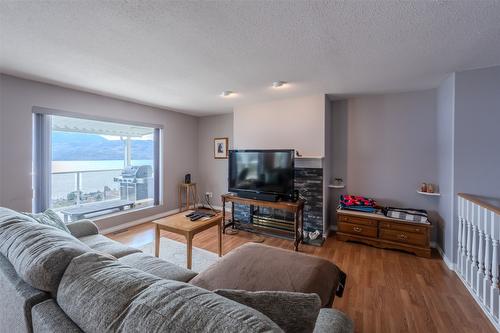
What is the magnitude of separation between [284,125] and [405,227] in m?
2.26

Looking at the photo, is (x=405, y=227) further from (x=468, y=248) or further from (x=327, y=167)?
(x=327, y=167)

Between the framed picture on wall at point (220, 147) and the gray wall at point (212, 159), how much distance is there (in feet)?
0.30

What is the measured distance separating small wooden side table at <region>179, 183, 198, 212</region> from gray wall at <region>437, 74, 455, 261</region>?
171 inches

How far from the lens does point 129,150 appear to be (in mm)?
4160

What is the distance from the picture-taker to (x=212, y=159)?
511 centimetres

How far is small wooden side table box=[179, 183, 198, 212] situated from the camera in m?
4.81

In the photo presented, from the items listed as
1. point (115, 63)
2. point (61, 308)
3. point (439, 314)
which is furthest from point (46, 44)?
point (439, 314)

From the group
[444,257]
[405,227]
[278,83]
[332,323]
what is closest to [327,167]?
[405,227]

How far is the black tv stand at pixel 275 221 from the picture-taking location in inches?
121

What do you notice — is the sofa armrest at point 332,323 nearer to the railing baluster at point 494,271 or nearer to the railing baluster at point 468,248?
the railing baluster at point 494,271

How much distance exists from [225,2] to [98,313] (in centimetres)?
170

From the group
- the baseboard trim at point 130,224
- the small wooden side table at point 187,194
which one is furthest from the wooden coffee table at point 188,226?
the small wooden side table at point 187,194

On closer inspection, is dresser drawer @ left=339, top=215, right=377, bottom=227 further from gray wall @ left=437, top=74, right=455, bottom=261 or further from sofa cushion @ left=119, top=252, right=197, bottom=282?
sofa cushion @ left=119, top=252, right=197, bottom=282

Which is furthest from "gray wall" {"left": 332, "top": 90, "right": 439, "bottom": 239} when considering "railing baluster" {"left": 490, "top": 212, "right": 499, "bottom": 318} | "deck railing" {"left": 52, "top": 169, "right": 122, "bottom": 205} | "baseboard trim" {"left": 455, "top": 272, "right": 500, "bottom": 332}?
"deck railing" {"left": 52, "top": 169, "right": 122, "bottom": 205}
